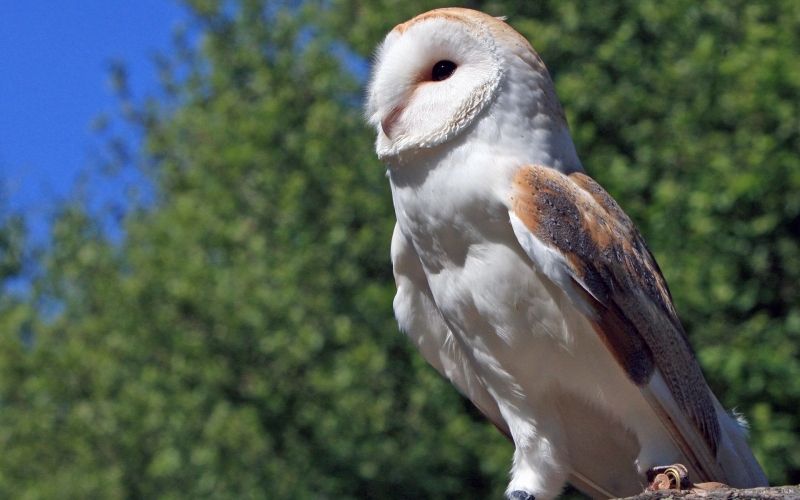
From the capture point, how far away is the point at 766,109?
15.5 feet

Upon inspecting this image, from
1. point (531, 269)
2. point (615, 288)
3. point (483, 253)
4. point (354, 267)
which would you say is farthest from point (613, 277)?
point (354, 267)

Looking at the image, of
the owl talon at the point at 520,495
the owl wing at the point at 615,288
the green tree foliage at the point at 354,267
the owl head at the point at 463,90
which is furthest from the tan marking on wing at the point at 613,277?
the green tree foliage at the point at 354,267

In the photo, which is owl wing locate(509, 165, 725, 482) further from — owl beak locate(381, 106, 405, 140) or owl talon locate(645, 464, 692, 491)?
owl beak locate(381, 106, 405, 140)

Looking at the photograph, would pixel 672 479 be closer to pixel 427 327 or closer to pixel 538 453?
pixel 538 453

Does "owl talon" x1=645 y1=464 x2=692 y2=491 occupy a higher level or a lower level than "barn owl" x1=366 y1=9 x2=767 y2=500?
lower

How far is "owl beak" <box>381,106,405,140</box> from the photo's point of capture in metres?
2.42

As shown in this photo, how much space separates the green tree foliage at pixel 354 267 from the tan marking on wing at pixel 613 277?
87.6 inches

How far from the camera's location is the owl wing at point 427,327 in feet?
8.38

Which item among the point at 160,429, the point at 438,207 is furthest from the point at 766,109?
the point at 160,429

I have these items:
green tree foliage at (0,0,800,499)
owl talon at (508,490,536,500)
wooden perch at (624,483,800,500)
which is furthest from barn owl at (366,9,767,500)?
green tree foliage at (0,0,800,499)

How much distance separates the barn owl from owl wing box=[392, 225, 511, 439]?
0.04ft

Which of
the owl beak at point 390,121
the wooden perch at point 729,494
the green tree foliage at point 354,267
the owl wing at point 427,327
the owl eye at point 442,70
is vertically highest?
the owl eye at point 442,70

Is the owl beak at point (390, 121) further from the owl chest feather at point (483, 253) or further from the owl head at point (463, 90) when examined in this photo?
the owl chest feather at point (483, 253)

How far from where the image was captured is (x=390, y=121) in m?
2.43
